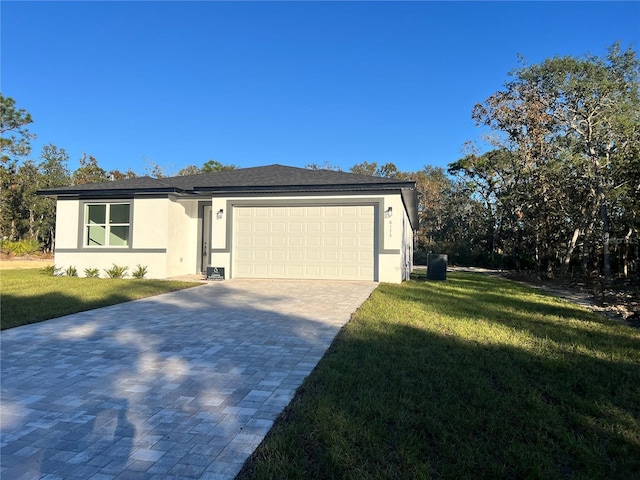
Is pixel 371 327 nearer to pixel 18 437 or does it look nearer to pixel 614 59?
pixel 18 437

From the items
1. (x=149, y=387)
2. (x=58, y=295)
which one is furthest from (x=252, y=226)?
(x=149, y=387)

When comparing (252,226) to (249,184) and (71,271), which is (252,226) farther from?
(71,271)

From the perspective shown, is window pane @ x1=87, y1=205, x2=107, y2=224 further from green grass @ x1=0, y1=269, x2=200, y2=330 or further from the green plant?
the green plant

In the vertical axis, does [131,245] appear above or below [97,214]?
below

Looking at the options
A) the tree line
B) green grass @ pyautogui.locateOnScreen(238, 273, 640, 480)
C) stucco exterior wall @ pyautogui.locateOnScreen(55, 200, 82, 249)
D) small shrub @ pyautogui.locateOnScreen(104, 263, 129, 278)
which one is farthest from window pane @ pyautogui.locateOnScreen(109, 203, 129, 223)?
the tree line

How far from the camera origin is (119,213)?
13.3 metres

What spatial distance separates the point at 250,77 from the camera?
17062mm

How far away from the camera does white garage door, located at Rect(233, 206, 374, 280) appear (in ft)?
39.8

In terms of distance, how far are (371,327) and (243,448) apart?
3.57 metres

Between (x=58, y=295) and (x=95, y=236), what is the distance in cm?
531

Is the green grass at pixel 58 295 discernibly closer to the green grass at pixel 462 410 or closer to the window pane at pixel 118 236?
the window pane at pixel 118 236

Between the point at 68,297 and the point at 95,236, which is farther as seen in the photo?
the point at 95,236

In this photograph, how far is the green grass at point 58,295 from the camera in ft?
21.8

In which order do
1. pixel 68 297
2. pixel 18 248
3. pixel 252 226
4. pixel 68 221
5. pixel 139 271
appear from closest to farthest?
pixel 68 297 < pixel 139 271 < pixel 252 226 < pixel 68 221 < pixel 18 248
